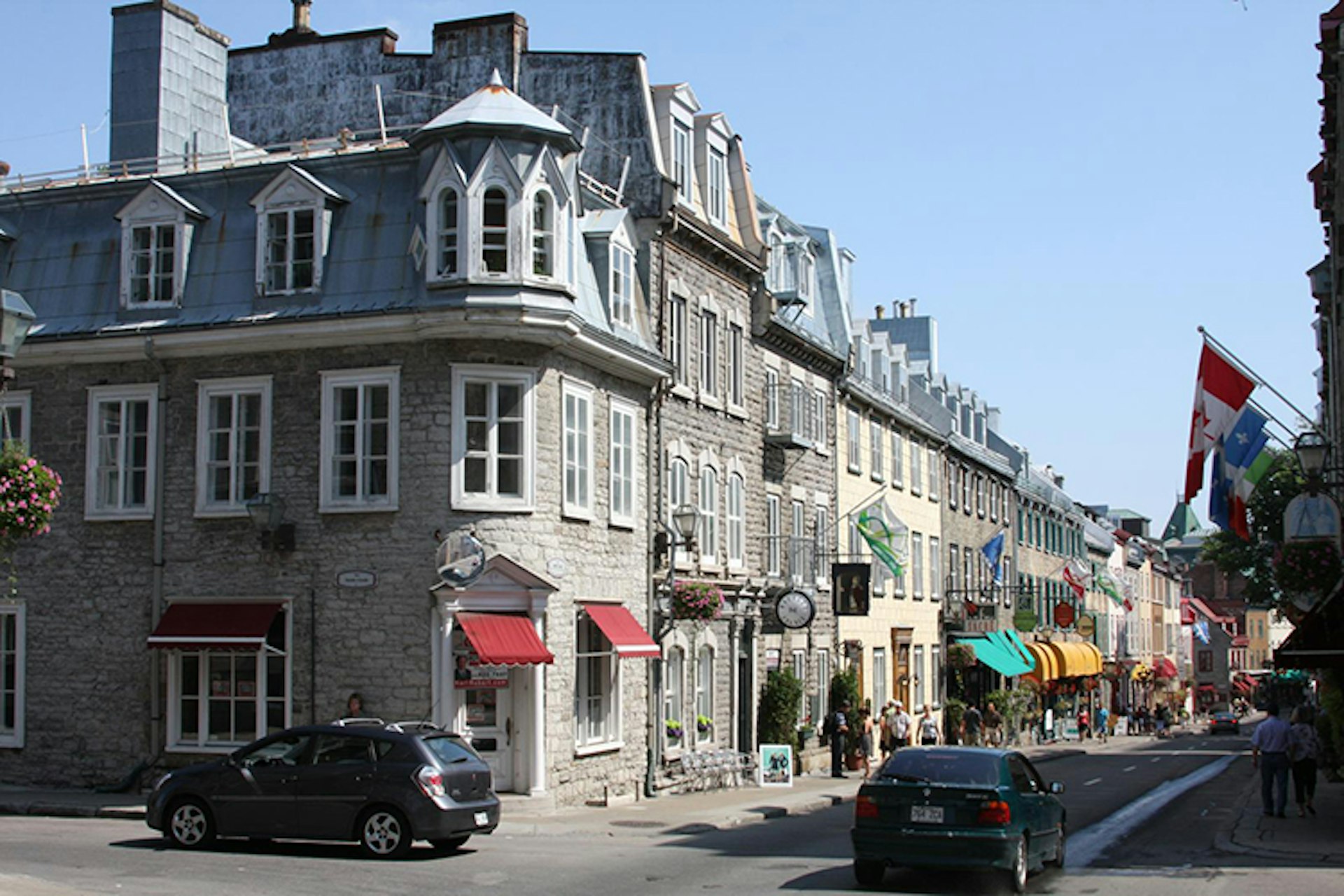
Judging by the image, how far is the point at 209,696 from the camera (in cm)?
2350

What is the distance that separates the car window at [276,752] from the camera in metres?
16.9

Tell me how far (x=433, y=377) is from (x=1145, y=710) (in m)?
69.8

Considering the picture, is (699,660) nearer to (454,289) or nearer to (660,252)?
(660,252)

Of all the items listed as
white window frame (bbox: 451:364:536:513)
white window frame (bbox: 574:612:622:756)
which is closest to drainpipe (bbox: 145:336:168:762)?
white window frame (bbox: 451:364:536:513)

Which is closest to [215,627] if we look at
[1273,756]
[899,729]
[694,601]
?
[694,601]

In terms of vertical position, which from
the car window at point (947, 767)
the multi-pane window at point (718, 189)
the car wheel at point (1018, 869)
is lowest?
the car wheel at point (1018, 869)

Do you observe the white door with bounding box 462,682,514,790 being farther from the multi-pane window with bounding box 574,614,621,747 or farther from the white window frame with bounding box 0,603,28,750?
the white window frame with bounding box 0,603,28,750

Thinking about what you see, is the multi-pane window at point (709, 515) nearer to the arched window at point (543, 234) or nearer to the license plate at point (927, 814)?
the arched window at point (543, 234)

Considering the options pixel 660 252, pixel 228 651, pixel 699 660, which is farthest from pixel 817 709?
pixel 228 651

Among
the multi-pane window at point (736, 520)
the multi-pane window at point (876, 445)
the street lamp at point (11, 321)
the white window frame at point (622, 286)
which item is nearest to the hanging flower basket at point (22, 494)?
the street lamp at point (11, 321)

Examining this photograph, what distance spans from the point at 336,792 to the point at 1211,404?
15335mm

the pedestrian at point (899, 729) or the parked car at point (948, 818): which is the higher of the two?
the parked car at point (948, 818)

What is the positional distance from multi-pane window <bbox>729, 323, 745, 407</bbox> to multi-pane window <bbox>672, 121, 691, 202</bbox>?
3.12 meters

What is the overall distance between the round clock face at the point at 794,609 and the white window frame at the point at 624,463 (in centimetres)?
605
